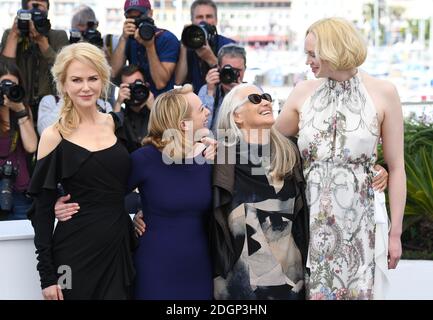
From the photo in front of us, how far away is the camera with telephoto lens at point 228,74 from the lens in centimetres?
539

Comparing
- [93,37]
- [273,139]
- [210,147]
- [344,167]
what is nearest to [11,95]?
[93,37]

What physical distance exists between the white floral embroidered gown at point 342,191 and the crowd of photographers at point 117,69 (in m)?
1.70

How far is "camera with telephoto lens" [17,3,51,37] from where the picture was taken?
579cm

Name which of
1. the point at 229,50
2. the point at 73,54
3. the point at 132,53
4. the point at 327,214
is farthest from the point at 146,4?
the point at 327,214

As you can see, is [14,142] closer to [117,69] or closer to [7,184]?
[7,184]

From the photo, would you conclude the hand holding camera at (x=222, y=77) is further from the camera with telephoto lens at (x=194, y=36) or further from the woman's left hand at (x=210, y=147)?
the woman's left hand at (x=210, y=147)

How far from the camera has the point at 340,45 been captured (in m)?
3.48

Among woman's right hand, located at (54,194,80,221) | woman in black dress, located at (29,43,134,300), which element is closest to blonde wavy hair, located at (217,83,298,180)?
woman in black dress, located at (29,43,134,300)

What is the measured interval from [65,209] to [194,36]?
8.30 ft

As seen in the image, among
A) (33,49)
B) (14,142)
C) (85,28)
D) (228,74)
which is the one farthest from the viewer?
(85,28)

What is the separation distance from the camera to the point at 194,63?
235 inches

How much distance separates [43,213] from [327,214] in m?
1.19

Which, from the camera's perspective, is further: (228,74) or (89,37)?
(89,37)

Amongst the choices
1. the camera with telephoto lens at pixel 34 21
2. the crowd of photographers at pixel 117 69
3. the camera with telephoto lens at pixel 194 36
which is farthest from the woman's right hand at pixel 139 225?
the camera with telephoto lens at pixel 34 21
